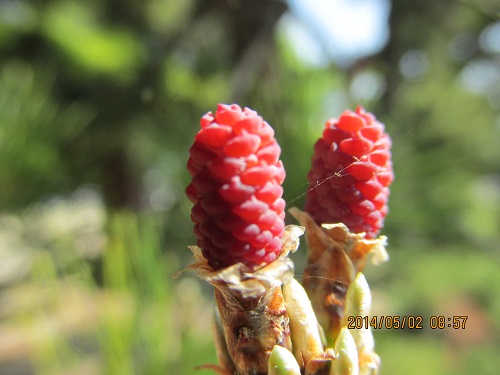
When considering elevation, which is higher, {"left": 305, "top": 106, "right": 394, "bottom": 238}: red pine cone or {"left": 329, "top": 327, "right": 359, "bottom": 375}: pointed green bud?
{"left": 305, "top": 106, "right": 394, "bottom": 238}: red pine cone

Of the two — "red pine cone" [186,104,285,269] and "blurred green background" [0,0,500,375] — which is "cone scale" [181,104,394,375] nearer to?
"red pine cone" [186,104,285,269]

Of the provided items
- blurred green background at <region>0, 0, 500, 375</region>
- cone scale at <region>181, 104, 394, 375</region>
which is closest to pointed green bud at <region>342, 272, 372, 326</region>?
cone scale at <region>181, 104, 394, 375</region>

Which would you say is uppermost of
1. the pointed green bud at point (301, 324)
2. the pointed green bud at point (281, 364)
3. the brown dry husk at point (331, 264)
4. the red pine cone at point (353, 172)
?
the red pine cone at point (353, 172)

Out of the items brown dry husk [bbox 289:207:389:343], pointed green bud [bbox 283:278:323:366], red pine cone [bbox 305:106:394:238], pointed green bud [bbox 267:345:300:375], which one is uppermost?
red pine cone [bbox 305:106:394:238]

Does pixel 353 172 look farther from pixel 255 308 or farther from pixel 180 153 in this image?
pixel 180 153

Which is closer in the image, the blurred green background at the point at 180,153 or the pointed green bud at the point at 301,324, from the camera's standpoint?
the pointed green bud at the point at 301,324

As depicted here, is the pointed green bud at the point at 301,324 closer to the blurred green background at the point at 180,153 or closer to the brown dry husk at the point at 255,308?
the brown dry husk at the point at 255,308

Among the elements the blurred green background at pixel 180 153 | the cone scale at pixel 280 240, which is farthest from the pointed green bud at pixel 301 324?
the blurred green background at pixel 180 153
